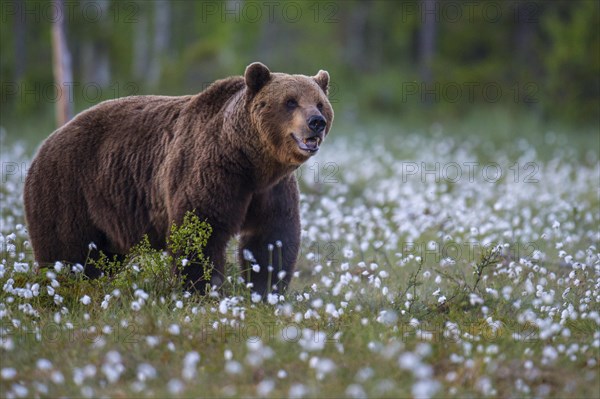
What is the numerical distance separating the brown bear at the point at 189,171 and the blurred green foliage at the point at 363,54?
1546cm

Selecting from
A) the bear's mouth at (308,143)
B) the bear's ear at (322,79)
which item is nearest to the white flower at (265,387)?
the bear's mouth at (308,143)

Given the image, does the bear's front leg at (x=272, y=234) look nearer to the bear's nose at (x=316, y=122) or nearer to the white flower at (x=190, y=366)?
the bear's nose at (x=316, y=122)

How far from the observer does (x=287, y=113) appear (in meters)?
6.38

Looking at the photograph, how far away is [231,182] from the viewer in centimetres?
643

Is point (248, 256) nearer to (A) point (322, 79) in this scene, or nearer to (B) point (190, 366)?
(A) point (322, 79)

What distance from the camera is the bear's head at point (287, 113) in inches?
246

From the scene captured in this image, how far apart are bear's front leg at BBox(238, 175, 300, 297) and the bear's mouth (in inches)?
23.1

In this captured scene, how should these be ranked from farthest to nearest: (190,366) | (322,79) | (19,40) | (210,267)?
(19,40) < (322,79) < (210,267) < (190,366)

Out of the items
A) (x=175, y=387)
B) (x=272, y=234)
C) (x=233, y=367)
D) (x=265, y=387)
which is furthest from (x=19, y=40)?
(x=265, y=387)

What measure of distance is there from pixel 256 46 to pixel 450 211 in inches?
1013

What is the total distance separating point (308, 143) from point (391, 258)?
2669 millimetres

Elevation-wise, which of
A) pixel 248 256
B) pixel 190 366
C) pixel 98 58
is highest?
pixel 190 366

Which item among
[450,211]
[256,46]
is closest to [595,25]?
[450,211]

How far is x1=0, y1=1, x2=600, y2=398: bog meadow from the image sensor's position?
15.2ft
